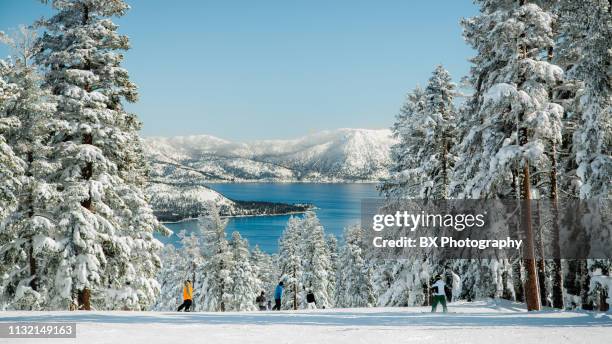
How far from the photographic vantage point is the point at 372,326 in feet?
45.8

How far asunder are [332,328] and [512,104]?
9343 mm

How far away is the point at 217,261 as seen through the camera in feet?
144

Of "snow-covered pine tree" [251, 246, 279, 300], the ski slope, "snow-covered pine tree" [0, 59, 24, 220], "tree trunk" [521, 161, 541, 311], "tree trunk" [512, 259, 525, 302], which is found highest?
"snow-covered pine tree" [0, 59, 24, 220]

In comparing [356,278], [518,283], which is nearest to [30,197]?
[518,283]

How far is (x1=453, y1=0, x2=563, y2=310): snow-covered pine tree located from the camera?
647 inches

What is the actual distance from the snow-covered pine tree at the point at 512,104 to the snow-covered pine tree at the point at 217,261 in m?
28.1

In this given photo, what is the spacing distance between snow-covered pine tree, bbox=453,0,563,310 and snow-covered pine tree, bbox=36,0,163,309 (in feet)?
44.1

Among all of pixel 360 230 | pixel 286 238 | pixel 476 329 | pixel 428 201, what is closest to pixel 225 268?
pixel 286 238

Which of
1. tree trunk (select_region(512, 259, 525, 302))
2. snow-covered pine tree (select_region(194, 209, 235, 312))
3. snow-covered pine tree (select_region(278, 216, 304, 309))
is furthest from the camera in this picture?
snow-covered pine tree (select_region(278, 216, 304, 309))

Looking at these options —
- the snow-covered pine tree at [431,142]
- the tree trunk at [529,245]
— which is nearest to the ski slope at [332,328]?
the tree trunk at [529,245]

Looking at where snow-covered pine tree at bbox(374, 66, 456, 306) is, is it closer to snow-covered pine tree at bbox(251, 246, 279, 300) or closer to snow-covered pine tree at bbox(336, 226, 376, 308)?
snow-covered pine tree at bbox(336, 226, 376, 308)

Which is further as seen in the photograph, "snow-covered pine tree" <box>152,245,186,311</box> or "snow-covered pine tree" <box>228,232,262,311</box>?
"snow-covered pine tree" <box>152,245,186,311</box>

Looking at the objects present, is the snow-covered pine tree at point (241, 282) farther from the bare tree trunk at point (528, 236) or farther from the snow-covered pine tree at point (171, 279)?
the bare tree trunk at point (528, 236)

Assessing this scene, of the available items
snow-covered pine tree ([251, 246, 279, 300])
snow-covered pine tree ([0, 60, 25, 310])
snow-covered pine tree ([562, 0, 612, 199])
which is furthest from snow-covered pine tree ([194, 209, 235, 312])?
snow-covered pine tree ([562, 0, 612, 199])
